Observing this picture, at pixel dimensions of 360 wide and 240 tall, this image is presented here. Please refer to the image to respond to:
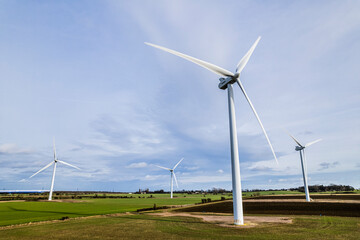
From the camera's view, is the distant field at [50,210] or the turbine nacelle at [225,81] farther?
the distant field at [50,210]

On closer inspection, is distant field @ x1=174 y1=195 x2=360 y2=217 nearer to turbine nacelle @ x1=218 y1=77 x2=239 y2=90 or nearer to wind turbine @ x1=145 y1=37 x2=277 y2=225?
wind turbine @ x1=145 y1=37 x2=277 y2=225

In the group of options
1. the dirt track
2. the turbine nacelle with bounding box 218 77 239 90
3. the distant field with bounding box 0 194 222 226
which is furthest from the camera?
the dirt track

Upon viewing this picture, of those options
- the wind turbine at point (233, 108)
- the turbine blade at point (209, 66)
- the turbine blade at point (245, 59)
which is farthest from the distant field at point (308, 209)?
the turbine blade at point (209, 66)

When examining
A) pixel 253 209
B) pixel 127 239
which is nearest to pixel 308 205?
pixel 253 209

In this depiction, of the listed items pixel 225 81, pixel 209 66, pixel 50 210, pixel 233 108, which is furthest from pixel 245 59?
pixel 50 210

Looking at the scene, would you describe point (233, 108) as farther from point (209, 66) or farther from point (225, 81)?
point (209, 66)

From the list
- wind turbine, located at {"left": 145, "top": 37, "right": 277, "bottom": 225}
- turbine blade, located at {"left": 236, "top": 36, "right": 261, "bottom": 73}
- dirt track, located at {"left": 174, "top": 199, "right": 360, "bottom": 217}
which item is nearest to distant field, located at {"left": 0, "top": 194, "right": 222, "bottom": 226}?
dirt track, located at {"left": 174, "top": 199, "right": 360, "bottom": 217}

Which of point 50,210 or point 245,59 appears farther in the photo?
point 50,210

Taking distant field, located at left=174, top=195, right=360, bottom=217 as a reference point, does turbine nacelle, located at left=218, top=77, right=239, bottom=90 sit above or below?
above

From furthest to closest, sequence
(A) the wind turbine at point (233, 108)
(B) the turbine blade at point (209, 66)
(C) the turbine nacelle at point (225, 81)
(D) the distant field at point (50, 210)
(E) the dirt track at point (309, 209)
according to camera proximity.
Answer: (E) the dirt track at point (309, 209) < (D) the distant field at point (50, 210) < (C) the turbine nacelle at point (225, 81) < (B) the turbine blade at point (209, 66) < (A) the wind turbine at point (233, 108)

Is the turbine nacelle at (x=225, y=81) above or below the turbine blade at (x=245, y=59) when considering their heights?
below

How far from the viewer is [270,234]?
26.0 m

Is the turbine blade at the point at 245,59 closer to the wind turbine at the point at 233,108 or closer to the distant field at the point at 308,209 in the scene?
the wind turbine at the point at 233,108

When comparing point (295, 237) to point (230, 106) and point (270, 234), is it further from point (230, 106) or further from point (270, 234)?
point (230, 106)
